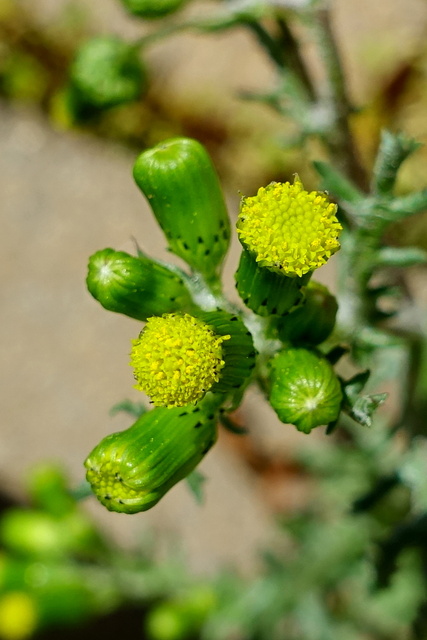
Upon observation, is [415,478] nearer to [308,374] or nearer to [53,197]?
[308,374]

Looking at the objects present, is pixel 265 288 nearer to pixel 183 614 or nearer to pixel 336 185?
pixel 336 185

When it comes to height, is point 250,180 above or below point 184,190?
below

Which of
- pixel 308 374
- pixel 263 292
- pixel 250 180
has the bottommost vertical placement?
pixel 250 180

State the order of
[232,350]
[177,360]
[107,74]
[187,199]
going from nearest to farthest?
[177,360] < [232,350] < [187,199] < [107,74]

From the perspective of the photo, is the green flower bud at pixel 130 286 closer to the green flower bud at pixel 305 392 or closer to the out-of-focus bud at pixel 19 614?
the green flower bud at pixel 305 392

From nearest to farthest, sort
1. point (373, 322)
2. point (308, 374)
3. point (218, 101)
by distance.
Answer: point (308, 374)
point (373, 322)
point (218, 101)

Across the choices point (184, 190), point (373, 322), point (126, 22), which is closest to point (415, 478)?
point (373, 322)

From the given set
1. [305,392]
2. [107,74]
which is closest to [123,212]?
[107,74]
